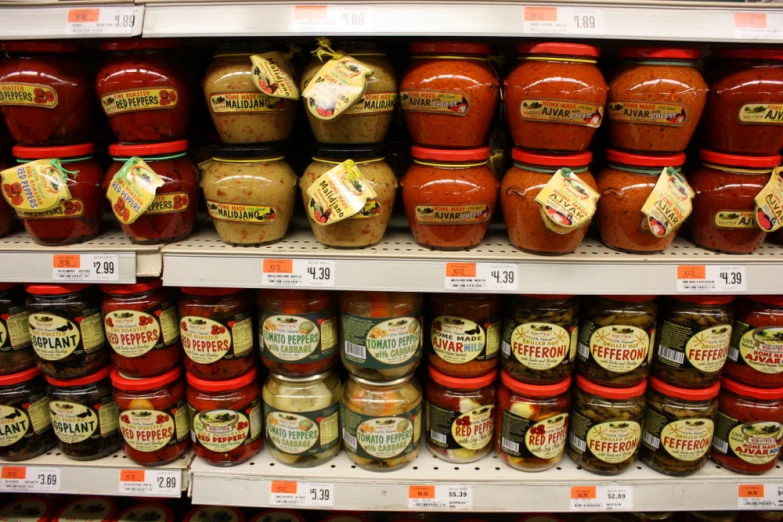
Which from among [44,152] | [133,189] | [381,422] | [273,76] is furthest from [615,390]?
[44,152]

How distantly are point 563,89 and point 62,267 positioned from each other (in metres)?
1.07

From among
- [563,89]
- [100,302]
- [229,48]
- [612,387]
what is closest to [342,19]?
[229,48]

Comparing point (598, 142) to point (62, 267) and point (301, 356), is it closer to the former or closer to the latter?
point (301, 356)

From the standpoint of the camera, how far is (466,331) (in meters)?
1.20

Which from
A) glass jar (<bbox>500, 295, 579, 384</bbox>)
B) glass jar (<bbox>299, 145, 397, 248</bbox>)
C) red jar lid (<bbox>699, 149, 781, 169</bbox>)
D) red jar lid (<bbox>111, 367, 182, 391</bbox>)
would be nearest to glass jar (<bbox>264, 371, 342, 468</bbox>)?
red jar lid (<bbox>111, 367, 182, 391</bbox>)

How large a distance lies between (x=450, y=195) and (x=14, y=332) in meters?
1.01

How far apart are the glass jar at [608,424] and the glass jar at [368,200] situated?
1.94 ft

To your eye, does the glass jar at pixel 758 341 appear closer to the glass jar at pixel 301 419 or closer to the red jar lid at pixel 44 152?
the glass jar at pixel 301 419

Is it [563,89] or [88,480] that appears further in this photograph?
[88,480]

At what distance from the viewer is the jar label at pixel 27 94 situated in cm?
109

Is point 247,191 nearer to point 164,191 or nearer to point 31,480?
point 164,191

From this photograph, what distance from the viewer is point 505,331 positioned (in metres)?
1.21

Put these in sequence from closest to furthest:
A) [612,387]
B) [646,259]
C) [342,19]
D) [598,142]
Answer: [342,19] → [646,259] → [612,387] → [598,142]

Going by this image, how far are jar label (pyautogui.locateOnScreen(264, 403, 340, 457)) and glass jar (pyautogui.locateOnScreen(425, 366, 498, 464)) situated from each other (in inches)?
9.5
